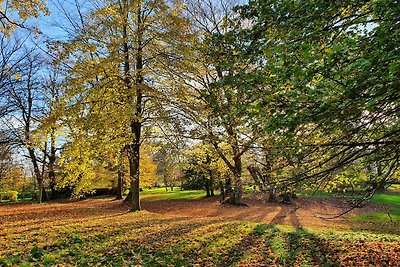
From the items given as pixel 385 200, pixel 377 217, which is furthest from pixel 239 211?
pixel 385 200

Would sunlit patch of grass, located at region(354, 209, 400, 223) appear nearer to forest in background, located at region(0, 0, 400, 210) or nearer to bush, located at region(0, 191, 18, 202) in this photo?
forest in background, located at region(0, 0, 400, 210)

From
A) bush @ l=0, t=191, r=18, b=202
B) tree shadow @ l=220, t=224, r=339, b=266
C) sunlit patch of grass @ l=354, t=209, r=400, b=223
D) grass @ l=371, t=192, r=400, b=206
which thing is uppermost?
bush @ l=0, t=191, r=18, b=202

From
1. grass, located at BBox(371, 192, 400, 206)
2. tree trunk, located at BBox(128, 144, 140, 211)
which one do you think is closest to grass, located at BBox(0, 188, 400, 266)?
tree trunk, located at BBox(128, 144, 140, 211)

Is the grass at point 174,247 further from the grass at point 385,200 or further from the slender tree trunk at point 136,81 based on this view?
the grass at point 385,200

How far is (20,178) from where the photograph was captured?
110 feet

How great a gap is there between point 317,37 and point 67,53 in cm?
851

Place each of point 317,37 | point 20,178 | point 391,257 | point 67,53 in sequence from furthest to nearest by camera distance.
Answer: point 20,178 < point 67,53 < point 391,257 < point 317,37

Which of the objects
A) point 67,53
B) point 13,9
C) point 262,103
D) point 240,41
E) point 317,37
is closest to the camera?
point 262,103

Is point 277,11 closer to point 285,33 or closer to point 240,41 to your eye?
point 285,33

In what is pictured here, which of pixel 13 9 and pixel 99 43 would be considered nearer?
pixel 13 9

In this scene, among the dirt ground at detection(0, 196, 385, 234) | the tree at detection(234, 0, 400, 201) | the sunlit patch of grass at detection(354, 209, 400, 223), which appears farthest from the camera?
the sunlit patch of grass at detection(354, 209, 400, 223)

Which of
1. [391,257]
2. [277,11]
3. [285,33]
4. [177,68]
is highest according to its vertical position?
[177,68]

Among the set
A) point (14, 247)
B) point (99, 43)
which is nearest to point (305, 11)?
point (14, 247)

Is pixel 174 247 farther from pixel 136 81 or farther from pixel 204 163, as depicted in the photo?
pixel 204 163
